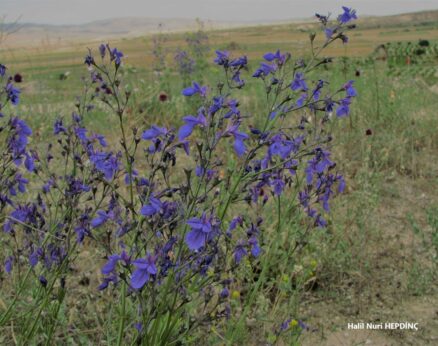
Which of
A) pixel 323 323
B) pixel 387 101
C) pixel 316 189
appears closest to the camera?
pixel 316 189

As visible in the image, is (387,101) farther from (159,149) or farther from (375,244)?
(159,149)

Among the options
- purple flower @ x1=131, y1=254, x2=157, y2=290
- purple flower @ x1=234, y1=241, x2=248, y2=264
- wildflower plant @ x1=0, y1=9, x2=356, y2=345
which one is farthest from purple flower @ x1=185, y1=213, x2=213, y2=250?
purple flower @ x1=234, y1=241, x2=248, y2=264

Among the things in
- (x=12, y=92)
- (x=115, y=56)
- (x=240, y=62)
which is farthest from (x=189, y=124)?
(x=12, y=92)

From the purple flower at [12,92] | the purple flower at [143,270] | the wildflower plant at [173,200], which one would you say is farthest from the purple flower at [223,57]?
the purple flower at [12,92]

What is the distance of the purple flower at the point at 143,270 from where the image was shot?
63.9 inches

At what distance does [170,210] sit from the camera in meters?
1.89

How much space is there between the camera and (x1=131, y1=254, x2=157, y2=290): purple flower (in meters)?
1.62

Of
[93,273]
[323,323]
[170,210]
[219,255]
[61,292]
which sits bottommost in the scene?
[323,323]

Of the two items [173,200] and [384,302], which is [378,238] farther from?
[173,200]

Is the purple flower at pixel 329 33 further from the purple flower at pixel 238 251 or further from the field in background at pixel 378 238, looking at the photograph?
the purple flower at pixel 238 251

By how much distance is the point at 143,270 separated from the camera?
1.65 m

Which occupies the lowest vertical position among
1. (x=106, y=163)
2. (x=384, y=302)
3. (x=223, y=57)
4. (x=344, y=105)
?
(x=384, y=302)

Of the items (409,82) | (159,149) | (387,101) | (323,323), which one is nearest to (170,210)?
(159,149)

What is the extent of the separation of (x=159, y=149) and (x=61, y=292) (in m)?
0.74
